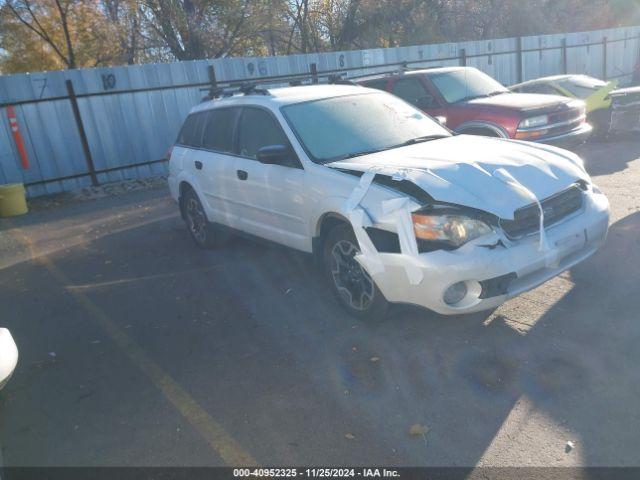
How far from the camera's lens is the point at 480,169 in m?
4.18

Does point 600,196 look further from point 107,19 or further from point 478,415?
point 107,19

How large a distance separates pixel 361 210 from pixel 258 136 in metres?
1.89

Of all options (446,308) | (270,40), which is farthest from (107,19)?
(446,308)

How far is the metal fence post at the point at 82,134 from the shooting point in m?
11.9

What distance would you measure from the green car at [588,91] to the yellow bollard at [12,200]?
9.79m

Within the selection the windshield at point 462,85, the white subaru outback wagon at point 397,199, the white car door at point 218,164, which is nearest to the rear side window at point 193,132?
the white car door at point 218,164

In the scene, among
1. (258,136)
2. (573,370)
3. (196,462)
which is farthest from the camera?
(258,136)

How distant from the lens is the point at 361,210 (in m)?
4.16

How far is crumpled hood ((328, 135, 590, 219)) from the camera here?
3902 mm

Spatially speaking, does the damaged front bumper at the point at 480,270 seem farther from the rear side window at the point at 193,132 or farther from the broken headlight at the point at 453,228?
the rear side window at the point at 193,132

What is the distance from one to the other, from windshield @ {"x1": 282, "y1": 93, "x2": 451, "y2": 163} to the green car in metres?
6.92

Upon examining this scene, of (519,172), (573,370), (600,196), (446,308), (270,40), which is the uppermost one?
(270,40)

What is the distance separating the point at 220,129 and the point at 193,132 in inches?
30.9

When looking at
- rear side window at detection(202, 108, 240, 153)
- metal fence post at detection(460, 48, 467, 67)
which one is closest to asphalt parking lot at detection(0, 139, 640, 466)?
rear side window at detection(202, 108, 240, 153)
